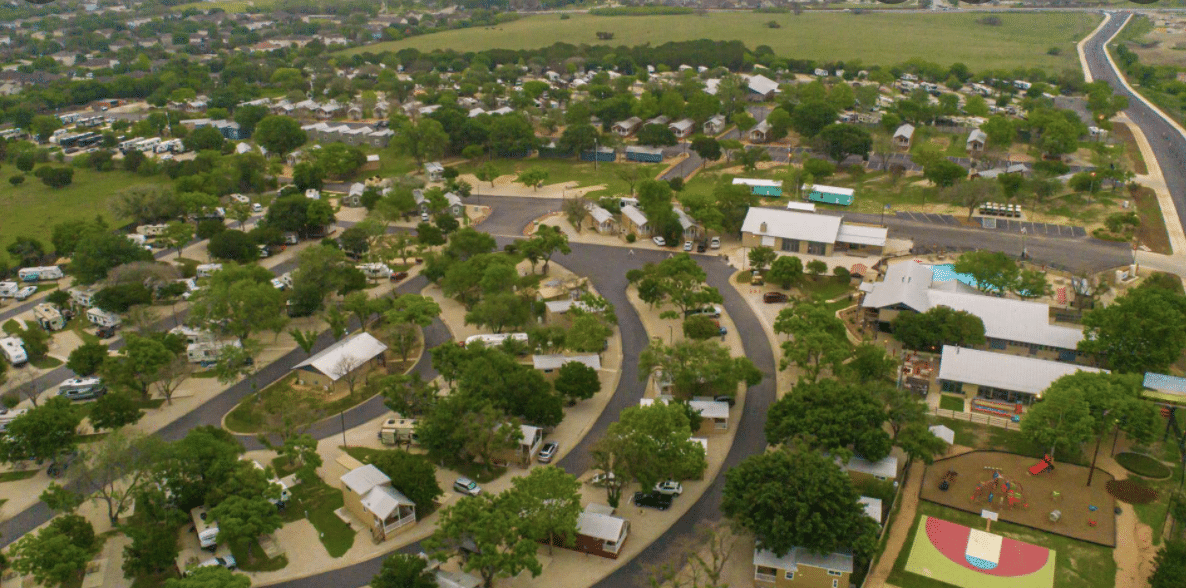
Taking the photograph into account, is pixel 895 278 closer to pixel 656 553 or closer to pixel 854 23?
pixel 656 553

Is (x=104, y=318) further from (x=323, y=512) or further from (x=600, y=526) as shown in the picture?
(x=600, y=526)

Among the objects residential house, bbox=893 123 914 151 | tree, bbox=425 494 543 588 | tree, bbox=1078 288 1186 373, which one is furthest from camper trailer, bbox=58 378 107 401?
residential house, bbox=893 123 914 151

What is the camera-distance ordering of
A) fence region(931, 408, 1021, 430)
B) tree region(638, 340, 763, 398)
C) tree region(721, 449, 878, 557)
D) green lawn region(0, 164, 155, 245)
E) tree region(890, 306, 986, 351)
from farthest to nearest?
green lawn region(0, 164, 155, 245)
tree region(890, 306, 986, 351)
tree region(638, 340, 763, 398)
fence region(931, 408, 1021, 430)
tree region(721, 449, 878, 557)

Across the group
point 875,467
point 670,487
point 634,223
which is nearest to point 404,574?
point 670,487

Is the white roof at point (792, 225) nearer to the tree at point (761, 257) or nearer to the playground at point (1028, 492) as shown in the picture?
the tree at point (761, 257)

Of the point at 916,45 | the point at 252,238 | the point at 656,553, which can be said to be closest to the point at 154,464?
the point at 656,553

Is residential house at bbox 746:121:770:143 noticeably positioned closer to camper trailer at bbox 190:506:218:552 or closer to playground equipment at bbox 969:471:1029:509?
playground equipment at bbox 969:471:1029:509
